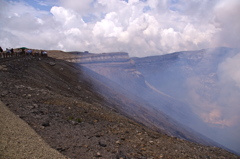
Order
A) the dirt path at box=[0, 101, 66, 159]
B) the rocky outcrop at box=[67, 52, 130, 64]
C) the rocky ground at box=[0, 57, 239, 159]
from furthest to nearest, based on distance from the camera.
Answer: the rocky outcrop at box=[67, 52, 130, 64], the rocky ground at box=[0, 57, 239, 159], the dirt path at box=[0, 101, 66, 159]

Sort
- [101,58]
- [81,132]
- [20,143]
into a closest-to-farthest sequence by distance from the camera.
A: [20,143] < [81,132] < [101,58]

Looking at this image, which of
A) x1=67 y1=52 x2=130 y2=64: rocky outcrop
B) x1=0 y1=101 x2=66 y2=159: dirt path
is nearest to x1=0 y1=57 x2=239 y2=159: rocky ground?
x1=0 y1=101 x2=66 y2=159: dirt path

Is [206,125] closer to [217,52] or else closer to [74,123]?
[217,52]

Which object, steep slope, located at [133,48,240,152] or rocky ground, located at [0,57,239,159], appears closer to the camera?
rocky ground, located at [0,57,239,159]

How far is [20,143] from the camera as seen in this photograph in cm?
748

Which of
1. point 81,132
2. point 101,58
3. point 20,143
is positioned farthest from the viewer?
point 101,58

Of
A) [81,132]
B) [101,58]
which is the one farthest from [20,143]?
[101,58]

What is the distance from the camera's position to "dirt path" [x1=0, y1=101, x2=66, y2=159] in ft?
22.5

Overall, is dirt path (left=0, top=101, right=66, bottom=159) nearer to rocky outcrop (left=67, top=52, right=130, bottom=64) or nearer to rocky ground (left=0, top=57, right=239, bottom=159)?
rocky ground (left=0, top=57, right=239, bottom=159)

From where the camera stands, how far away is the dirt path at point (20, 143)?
22.5ft

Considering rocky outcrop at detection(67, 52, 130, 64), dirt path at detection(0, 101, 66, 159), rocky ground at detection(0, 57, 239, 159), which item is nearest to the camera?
dirt path at detection(0, 101, 66, 159)

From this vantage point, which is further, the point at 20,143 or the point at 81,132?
the point at 81,132

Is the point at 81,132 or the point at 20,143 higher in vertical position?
the point at 20,143

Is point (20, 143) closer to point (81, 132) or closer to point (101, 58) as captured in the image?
point (81, 132)
